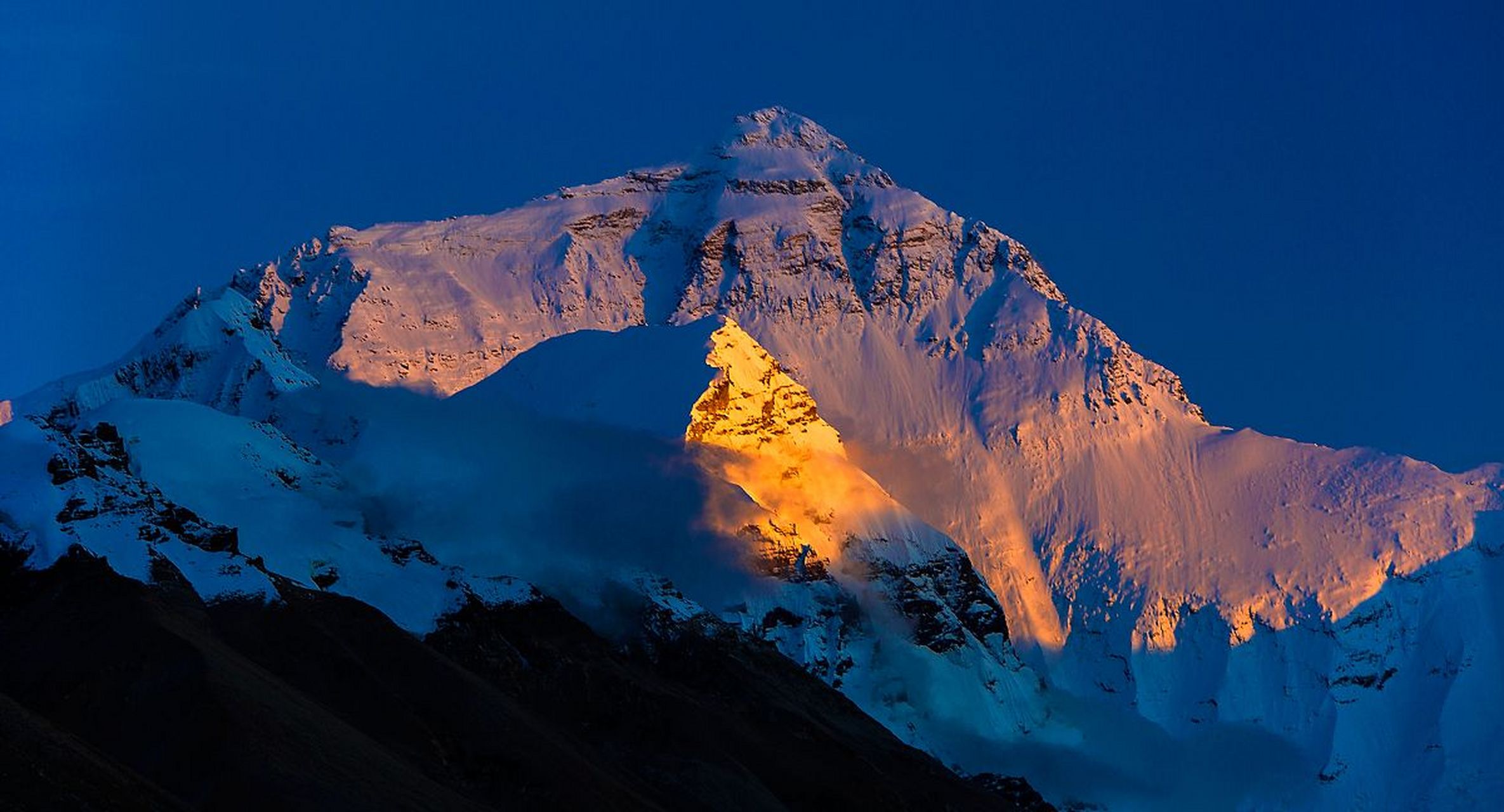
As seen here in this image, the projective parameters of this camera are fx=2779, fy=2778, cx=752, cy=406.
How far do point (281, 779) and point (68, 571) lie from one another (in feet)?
90.6

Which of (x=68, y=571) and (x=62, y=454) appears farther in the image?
(x=62, y=454)

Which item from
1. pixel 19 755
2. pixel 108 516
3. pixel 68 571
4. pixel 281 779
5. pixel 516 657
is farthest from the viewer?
pixel 516 657

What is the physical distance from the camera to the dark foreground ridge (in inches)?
5679

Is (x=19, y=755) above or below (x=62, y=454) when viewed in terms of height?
below

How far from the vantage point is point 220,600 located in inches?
6890

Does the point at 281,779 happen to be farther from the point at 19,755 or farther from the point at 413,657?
the point at 413,657

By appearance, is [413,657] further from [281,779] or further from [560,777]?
[281,779]

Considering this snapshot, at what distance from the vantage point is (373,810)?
147 meters

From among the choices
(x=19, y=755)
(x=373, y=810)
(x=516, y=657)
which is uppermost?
(x=516, y=657)

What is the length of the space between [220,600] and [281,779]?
3153cm

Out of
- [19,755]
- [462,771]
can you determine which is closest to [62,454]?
[462,771]

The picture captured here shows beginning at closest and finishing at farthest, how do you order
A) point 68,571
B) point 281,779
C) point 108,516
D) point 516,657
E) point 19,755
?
point 19,755
point 281,779
point 68,571
point 108,516
point 516,657

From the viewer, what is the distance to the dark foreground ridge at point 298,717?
144 m

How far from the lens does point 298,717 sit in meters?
156
